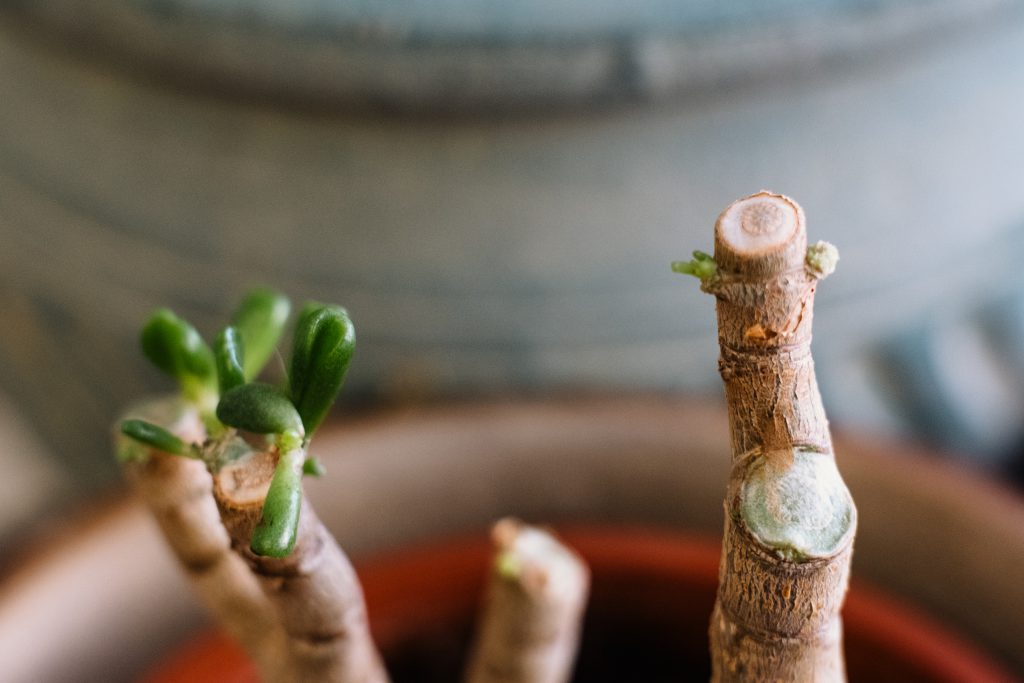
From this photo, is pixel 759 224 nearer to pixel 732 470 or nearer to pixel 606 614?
pixel 732 470

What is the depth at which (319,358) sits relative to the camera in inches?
10.5

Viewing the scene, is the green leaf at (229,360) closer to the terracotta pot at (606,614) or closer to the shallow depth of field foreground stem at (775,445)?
the shallow depth of field foreground stem at (775,445)

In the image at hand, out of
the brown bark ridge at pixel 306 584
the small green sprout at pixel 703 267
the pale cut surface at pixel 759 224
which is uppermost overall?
the pale cut surface at pixel 759 224

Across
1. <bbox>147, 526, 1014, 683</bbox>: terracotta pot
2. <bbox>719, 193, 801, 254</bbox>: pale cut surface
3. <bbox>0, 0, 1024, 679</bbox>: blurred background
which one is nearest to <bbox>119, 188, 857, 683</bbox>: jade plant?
<bbox>719, 193, 801, 254</bbox>: pale cut surface

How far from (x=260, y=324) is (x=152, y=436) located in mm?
51

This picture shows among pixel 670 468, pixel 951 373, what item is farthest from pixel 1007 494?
pixel 951 373

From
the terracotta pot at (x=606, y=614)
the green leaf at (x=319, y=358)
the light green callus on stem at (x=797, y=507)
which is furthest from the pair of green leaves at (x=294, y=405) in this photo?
the terracotta pot at (x=606, y=614)

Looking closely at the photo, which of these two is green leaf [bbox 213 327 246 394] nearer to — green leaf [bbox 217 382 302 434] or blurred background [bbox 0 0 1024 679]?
green leaf [bbox 217 382 302 434]

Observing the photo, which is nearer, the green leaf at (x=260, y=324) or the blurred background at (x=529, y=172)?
the green leaf at (x=260, y=324)

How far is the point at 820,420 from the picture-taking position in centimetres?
27

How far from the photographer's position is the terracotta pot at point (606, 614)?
0.49 metres

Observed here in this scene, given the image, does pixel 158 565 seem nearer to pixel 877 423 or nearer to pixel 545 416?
pixel 545 416

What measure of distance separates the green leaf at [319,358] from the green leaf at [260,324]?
0.06 meters

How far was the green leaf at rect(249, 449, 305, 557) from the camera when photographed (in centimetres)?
25
